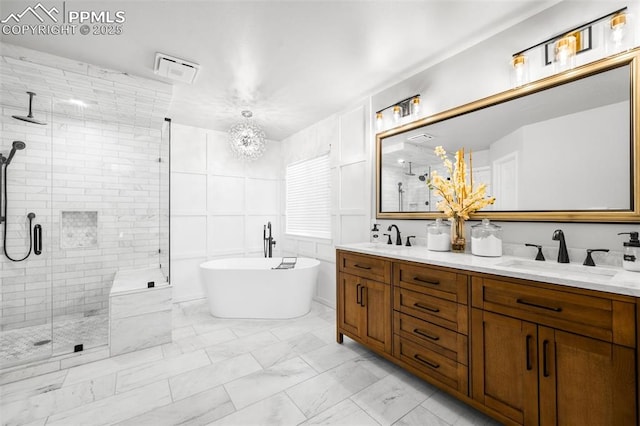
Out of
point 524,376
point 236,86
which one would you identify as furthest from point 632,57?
point 236,86

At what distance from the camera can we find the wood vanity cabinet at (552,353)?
117 centimetres

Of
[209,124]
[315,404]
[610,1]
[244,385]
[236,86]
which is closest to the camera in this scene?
[610,1]

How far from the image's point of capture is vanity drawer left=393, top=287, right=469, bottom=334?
173 centimetres

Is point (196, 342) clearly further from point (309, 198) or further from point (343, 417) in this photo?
point (309, 198)

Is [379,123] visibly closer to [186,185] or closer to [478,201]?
[478,201]

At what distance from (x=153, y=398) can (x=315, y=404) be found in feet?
3.75

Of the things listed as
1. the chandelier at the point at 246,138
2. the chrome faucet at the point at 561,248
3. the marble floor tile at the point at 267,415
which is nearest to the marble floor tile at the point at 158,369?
the marble floor tile at the point at 267,415

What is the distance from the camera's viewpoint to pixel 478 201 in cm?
212

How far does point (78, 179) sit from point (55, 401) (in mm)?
2385

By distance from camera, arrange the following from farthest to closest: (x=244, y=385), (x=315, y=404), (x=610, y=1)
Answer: (x=244, y=385)
(x=315, y=404)
(x=610, y=1)

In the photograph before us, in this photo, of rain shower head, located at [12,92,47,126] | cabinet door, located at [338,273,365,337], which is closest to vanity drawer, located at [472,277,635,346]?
cabinet door, located at [338,273,365,337]

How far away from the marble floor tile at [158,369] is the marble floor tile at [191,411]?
1.34 feet

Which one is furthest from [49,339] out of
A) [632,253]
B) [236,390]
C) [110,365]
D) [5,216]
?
[632,253]

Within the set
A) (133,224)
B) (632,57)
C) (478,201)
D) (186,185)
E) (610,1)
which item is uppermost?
(610,1)
